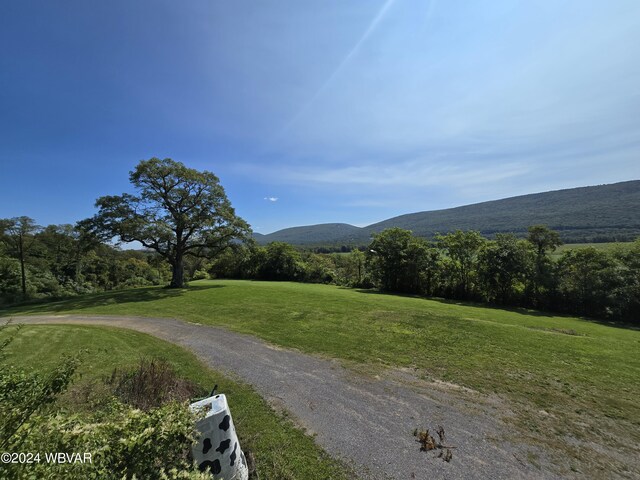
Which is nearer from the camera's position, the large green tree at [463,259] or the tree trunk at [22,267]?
the tree trunk at [22,267]

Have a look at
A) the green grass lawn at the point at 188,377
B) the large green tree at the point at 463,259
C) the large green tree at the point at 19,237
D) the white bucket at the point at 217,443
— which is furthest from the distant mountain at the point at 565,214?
the white bucket at the point at 217,443

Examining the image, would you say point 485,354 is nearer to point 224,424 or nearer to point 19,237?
point 224,424

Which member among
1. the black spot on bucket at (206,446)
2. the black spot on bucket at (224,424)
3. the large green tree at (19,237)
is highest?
the large green tree at (19,237)

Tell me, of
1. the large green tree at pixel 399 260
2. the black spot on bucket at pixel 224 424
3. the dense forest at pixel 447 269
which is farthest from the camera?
the large green tree at pixel 399 260

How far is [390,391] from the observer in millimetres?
6930

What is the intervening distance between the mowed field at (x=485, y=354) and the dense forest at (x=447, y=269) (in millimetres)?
8471

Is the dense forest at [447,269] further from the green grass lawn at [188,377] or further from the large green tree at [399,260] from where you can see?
the green grass lawn at [188,377]

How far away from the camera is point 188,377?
741 centimetres

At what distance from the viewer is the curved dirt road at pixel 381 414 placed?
177 inches

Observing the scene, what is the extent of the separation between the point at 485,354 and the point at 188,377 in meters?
9.84

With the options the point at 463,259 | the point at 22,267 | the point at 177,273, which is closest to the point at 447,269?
the point at 463,259

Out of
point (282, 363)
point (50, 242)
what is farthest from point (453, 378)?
point (50, 242)

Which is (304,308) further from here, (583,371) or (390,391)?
(583,371)

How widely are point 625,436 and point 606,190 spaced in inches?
7686
